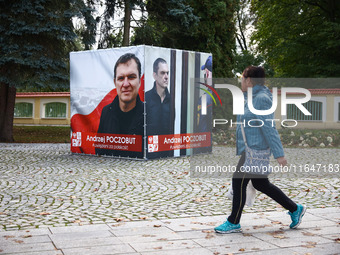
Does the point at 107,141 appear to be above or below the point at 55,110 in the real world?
below

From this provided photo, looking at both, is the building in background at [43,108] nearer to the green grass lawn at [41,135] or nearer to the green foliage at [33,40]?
the green grass lawn at [41,135]

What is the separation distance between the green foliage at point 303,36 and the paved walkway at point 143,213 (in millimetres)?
24099

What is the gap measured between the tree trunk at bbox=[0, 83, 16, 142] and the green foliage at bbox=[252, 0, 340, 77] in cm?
1983

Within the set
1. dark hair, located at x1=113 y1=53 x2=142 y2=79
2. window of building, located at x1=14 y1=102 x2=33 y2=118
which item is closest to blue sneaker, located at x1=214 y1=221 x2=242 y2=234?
dark hair, located at x1=113 y1=53 x2=142 y2=79

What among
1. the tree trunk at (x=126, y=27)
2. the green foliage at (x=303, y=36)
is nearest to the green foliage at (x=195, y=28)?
the tree trunk at (x=126, y=27)

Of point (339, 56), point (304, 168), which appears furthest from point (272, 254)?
point (339, 56)

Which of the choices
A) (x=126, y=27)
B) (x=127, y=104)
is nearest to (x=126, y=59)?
(x=127, y=104)

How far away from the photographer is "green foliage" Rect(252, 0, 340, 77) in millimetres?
34125

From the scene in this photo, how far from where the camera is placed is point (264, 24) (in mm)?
39875

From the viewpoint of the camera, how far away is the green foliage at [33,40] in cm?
1973

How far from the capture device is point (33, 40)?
20312mm

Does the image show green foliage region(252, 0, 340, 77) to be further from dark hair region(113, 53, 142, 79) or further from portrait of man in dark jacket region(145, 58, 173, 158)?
dark hair region(113, 53, 142, 79)

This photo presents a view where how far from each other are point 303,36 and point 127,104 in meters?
25.1

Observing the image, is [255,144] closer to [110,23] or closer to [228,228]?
[228,228]
